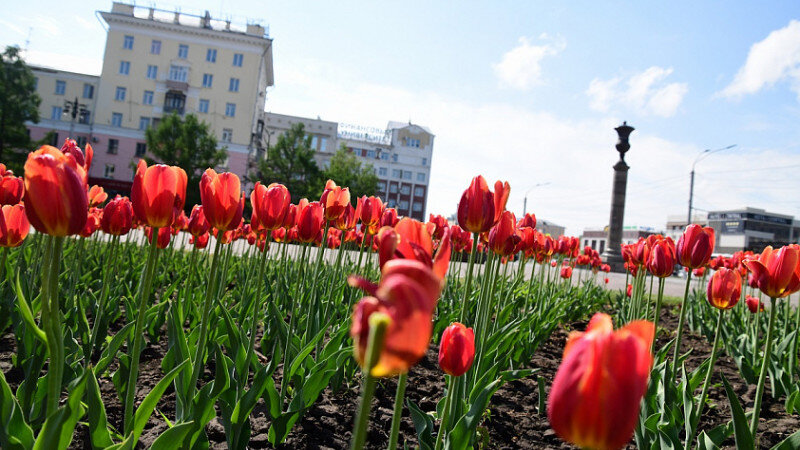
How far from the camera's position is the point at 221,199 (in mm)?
1686

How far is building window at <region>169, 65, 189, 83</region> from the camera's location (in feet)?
148

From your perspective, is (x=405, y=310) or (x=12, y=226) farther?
(x=12, y=226)

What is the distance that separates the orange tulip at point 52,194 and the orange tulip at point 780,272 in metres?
2.11

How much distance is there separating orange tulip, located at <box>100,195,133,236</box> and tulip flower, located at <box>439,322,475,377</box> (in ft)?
6.21

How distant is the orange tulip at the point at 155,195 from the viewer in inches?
58.7

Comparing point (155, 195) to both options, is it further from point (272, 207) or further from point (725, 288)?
point (725, 288)

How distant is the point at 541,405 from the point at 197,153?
3726 centimetres

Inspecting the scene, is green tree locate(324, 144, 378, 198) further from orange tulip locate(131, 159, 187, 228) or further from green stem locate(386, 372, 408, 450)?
green stem locate(386, 372, 408, 450)

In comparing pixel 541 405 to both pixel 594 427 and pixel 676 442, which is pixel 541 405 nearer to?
pixel 676 442

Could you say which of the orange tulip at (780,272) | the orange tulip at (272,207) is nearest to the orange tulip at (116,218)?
the orange tulip at (272,207)

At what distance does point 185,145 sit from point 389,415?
120 feet

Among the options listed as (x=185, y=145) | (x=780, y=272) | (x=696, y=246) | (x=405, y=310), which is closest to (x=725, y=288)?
(x=696, y=246)

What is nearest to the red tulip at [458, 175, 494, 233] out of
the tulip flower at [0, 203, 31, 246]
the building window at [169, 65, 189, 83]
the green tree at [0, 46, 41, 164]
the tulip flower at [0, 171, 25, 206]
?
the tulip flower at [0, 203, 31, 246]

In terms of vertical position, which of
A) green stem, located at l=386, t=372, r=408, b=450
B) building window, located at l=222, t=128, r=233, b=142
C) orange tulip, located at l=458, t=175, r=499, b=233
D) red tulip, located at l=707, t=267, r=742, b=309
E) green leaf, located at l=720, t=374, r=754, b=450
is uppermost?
building window, located at l=222, t=128, r=233, b=142
